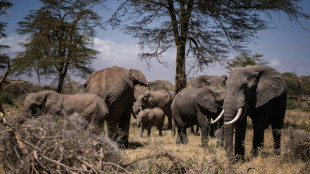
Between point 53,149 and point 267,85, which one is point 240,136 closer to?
point 267,85

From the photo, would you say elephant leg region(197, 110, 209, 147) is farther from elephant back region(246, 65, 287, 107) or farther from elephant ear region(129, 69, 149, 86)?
elephant back region(246, 65, 287, 107)

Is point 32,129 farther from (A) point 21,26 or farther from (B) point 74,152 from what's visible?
(A) point 21,26

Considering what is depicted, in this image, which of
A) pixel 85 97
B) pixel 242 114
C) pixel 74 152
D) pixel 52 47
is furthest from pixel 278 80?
pixel 52 47

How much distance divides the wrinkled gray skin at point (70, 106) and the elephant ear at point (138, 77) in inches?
66.6

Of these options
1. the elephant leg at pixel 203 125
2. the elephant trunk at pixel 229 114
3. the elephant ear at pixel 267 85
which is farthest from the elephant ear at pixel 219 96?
the elephant trunk at pixel 229 114

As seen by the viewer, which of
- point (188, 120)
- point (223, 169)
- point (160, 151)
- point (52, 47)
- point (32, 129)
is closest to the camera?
point (32, 129)

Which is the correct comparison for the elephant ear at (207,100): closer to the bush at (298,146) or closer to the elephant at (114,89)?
the elephant at (114,89)

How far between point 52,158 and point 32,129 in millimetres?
410

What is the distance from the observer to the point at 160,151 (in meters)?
3.47

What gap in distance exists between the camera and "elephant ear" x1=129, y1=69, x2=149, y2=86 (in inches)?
305

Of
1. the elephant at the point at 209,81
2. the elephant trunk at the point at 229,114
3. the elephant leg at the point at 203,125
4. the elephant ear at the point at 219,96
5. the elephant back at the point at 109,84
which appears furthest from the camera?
the elephant at the point at 209,81

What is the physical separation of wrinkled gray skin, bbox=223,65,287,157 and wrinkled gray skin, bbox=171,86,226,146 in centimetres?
169

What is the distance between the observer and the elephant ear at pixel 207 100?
8.20 metres

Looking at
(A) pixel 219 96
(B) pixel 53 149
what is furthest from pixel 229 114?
(B) pixel 53 149
